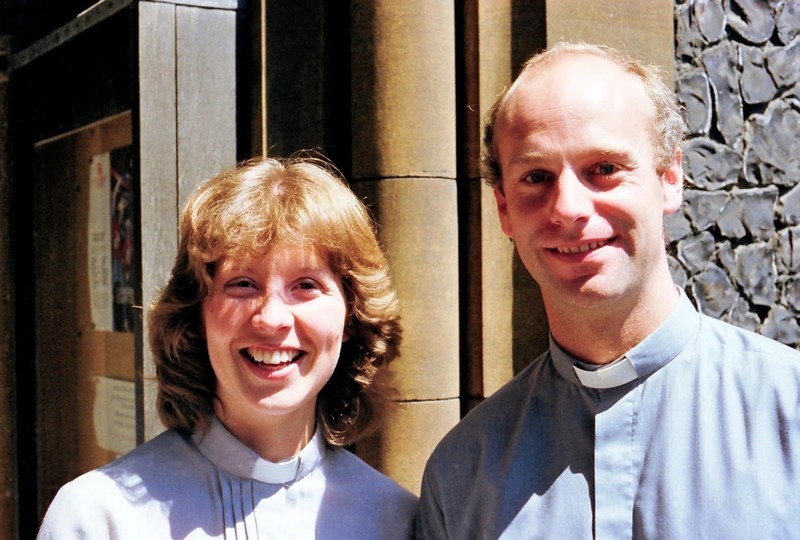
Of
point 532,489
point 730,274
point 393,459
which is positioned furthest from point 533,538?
point 730,274

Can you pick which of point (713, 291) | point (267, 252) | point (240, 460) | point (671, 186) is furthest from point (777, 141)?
point (240, 460)

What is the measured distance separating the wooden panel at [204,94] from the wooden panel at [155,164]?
1.7 inches

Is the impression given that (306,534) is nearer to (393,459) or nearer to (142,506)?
(142,506)

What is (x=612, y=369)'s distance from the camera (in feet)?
6.95

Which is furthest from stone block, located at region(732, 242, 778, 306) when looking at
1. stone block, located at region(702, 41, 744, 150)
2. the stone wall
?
stone block, located at region(702, 41, 744, 150)

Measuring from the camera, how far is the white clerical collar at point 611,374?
2.11 metres

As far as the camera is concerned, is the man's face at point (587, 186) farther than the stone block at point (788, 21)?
No

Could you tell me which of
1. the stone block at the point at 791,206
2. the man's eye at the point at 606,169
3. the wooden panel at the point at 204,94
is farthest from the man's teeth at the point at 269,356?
the stone block at the point at 791,206

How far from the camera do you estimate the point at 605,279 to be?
207 centimetres

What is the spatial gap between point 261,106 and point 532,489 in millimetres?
2061

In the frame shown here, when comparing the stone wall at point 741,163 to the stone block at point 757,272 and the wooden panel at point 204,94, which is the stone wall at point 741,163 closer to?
the stone block at point 757,272

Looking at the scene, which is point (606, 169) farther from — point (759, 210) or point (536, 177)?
point (759, 210)

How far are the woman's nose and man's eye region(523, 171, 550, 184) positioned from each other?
2.04 feet

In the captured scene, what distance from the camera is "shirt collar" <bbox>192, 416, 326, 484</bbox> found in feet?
7.36
